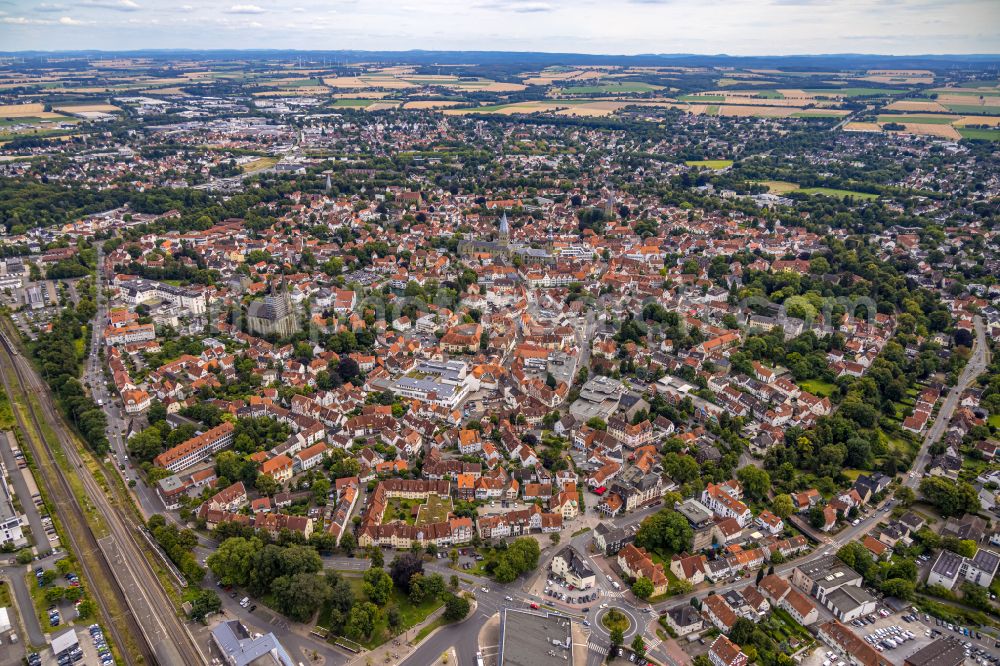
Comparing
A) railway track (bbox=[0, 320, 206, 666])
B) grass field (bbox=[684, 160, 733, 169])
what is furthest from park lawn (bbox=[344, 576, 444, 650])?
grass field (bbox=[684, 160, 733, 169])

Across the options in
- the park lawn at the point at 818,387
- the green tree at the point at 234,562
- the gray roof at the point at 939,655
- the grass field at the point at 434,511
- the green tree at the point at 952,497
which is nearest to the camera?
the gray roof at the point at 939,655

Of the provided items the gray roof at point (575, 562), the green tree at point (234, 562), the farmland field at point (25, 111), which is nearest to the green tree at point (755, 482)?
the gray roof at point (575, 562)

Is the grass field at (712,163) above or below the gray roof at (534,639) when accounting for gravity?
above

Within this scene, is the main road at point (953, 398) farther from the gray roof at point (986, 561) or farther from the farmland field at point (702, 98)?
the farmland field at point (702, 98)

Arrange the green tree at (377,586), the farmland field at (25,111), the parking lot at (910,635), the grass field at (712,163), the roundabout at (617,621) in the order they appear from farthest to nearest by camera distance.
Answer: the farmland field at (25,111) < the grass field at (712,163) < the green tree at (377,586) < the roundabout at (617,621) < the parking lot at (910,635)

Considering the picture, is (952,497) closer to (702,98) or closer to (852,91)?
(702,98)

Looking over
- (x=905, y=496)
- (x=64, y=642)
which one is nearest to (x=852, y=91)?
(x=905, y=496)

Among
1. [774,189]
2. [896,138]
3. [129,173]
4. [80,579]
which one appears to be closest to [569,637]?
[80,579]

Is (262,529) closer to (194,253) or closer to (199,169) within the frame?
(194,253)
